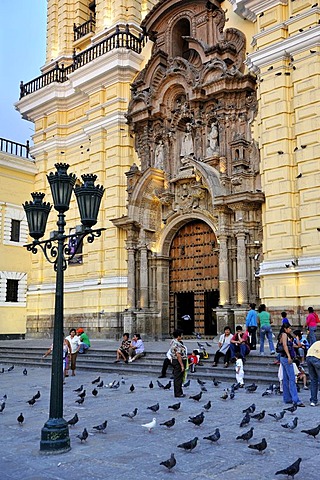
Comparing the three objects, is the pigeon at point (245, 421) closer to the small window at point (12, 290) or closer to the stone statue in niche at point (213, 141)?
the stone statue in niche at point (213, 141)

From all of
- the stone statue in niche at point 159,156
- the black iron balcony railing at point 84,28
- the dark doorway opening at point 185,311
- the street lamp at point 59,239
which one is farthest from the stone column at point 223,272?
the black iron balcony railing at point 84,28

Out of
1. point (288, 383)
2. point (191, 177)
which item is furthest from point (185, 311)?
point (288, 383)

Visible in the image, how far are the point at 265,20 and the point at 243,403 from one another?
13.1 metres

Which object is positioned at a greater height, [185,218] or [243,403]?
[185,218]

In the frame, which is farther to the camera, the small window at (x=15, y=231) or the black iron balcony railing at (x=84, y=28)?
the black iron balcony railing at (x=84, y=28)

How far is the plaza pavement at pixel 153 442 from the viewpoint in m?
5.54

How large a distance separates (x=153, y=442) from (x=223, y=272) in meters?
11.0

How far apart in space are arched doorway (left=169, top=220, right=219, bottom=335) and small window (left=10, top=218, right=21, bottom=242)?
29.3 feet

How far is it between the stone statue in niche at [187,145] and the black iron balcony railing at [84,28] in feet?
32.7

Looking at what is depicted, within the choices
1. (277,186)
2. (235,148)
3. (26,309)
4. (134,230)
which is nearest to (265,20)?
(235,148)

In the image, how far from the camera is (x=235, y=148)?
1769cm

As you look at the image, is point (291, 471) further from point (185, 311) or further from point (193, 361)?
point (185, 311)

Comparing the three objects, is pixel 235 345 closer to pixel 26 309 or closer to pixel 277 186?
pixel 277 186

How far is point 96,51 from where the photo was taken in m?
23.1
